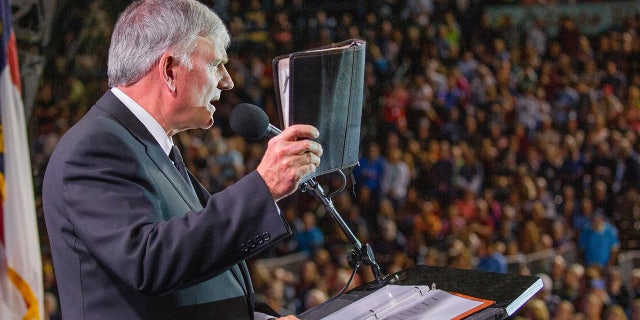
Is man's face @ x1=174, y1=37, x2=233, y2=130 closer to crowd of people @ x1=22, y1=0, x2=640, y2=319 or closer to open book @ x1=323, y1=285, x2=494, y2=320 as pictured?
open book @ x1=323, y1=285, x2=494, y2=320

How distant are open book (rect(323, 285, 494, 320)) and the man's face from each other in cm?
45

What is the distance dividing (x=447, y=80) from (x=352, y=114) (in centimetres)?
861

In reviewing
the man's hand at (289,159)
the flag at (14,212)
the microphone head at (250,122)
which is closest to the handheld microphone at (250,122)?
the microphone head at (250,122)

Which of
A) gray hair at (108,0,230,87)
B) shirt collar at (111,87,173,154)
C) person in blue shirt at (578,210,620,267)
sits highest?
gray hair at (108,0,230,87)

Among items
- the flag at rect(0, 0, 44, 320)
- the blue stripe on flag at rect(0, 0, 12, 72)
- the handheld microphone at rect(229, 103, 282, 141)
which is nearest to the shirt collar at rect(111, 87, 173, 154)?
the handheld microphone at rect(229, 103, 282, 141)

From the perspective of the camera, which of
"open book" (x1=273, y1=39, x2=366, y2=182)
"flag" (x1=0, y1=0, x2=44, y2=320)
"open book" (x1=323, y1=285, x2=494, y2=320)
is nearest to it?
"open book" (x1=273, y1=39, x2=366, y2=182)

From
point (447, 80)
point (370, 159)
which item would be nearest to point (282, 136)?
point (370, 159)

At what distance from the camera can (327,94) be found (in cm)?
159

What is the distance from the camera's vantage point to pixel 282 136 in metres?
1.44

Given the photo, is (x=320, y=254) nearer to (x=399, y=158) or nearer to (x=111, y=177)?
(x=399, y=158)

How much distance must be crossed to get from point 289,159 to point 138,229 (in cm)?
27

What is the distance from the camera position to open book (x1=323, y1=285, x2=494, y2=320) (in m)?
1.65

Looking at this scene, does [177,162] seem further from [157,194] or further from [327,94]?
[327,94]

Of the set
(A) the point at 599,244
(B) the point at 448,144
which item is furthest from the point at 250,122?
(B) the point at 448,144
